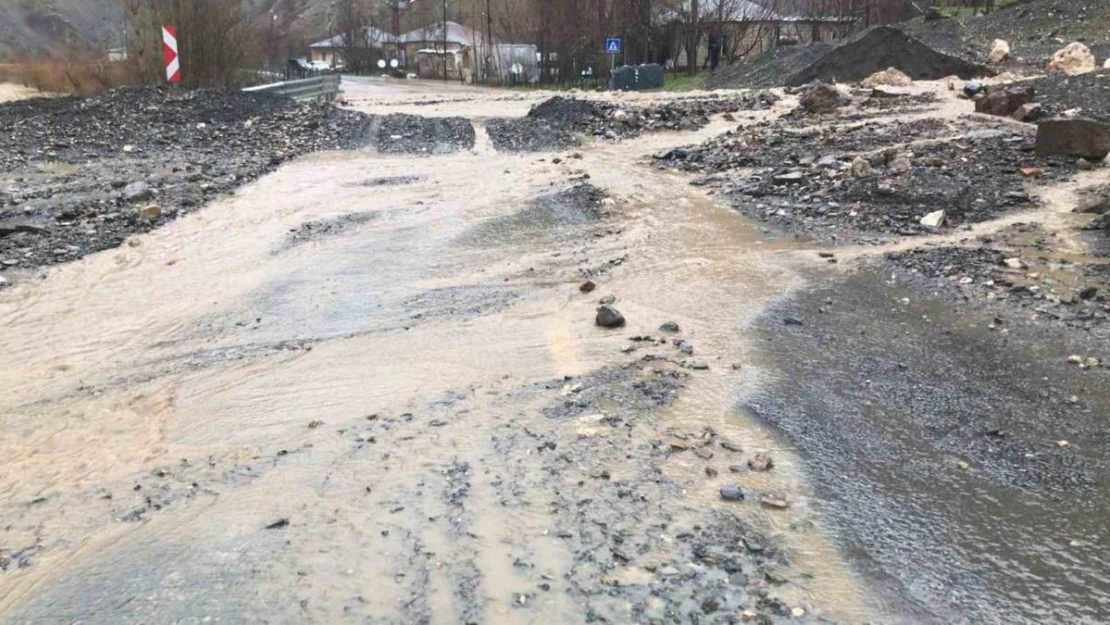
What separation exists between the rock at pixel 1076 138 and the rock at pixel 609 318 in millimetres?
6819

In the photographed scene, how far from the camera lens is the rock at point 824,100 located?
15.4 metres

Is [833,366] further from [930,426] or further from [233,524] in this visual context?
[233,524]

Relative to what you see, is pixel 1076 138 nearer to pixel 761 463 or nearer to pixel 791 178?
pixel 791 178

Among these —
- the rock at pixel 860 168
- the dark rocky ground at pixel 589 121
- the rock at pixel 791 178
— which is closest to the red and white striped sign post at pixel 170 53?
the dark rocky ground at pixel 589 121

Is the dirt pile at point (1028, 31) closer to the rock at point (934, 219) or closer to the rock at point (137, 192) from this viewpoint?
Answer: the rock at point (934, 219)

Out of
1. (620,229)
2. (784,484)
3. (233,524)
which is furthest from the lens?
(620,229)

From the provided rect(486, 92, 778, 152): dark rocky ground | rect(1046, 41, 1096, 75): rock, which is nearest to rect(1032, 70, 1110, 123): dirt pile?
rect(1046, 41, 1096, 75): rock

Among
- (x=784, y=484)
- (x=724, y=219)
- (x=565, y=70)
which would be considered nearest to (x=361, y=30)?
(x=565, y=70)

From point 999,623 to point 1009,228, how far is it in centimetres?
565

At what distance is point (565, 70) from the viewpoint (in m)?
41.9

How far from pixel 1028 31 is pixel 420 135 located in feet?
64.2

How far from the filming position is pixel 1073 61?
62.4ft

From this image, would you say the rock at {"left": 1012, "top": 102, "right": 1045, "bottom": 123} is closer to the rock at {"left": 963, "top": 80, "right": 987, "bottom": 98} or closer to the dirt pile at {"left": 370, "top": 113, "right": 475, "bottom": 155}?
the rock at {"left": 963, "top": 80, "right": 987, "bottom": 98}

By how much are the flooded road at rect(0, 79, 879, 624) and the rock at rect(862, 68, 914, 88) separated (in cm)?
1355
